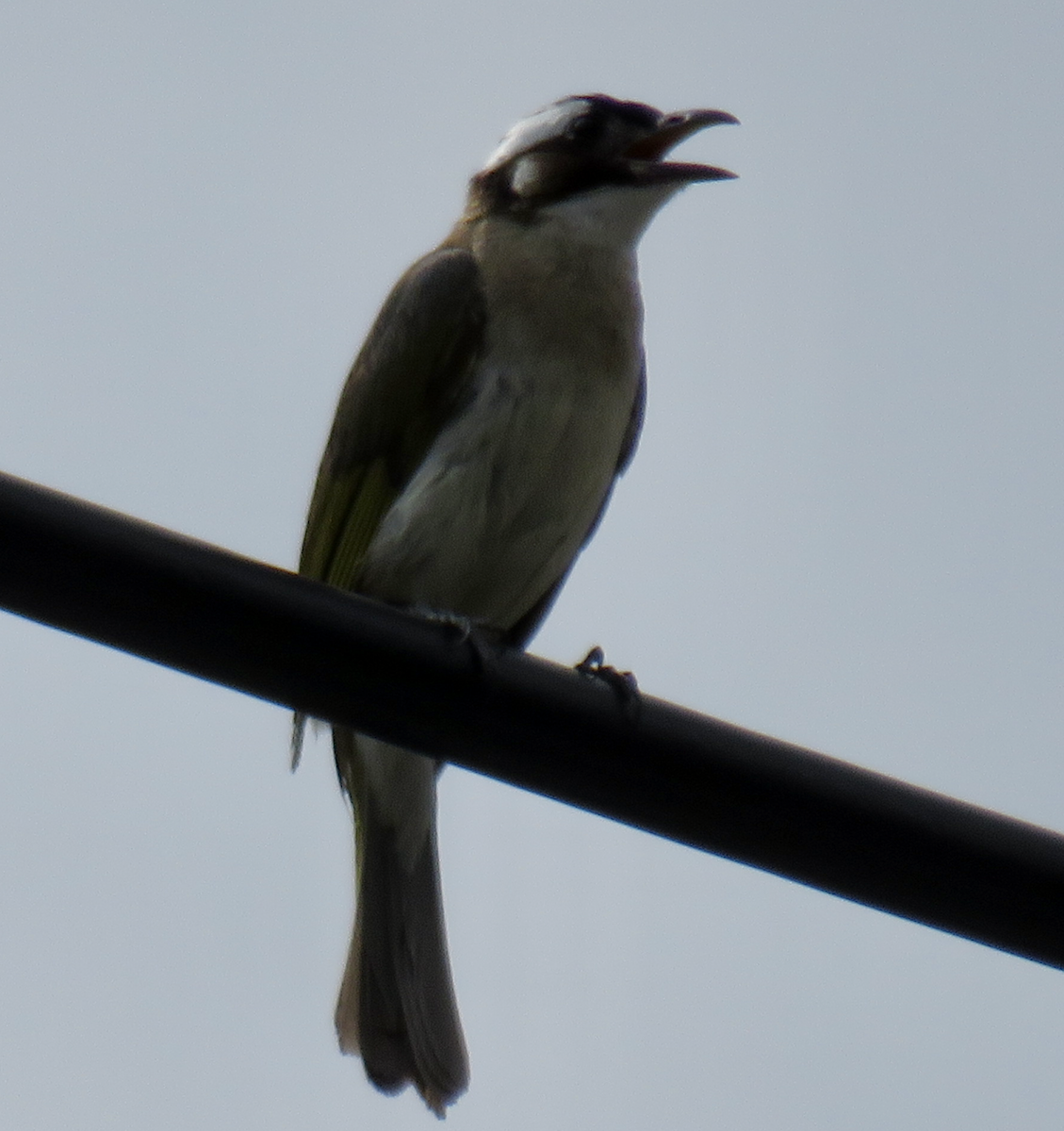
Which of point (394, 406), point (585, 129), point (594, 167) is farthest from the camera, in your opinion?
point (585, 129)

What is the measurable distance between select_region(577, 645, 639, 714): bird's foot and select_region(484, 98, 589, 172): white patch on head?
226cm

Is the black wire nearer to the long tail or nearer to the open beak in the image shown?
the long tail

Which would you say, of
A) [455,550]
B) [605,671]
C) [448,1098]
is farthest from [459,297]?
[448,1098]

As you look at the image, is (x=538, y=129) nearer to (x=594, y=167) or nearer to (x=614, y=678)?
(x=594, y=167)

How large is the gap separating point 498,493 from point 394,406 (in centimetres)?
43

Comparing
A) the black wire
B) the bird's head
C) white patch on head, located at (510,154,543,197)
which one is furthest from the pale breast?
the black wire

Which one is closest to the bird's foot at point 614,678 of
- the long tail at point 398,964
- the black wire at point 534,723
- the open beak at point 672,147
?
the black wire at point 534,723

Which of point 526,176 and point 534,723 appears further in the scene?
point 526,176

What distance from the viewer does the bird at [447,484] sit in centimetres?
477

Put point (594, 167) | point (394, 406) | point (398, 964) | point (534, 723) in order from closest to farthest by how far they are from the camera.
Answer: point (534, 723) < point (398, 964) < point (394, 406) < point (594, 167)

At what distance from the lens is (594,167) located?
229 inches

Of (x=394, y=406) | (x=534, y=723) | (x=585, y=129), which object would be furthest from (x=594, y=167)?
(x=534, y=723)

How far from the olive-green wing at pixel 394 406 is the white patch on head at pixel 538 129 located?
2.95 ft

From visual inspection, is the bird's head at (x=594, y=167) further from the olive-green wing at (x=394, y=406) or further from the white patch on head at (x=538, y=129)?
the olive-green wing at (x=394, y=406)
